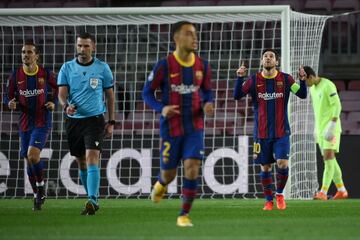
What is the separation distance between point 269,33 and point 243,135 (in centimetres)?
375

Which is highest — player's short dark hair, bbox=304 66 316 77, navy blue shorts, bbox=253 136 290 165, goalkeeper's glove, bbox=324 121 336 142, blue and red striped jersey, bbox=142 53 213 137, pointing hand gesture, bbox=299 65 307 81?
player's short dark hair, bbox=304 66 316 77

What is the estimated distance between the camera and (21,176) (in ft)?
50.6

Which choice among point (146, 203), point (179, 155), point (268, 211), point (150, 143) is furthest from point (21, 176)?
point (179, 155)

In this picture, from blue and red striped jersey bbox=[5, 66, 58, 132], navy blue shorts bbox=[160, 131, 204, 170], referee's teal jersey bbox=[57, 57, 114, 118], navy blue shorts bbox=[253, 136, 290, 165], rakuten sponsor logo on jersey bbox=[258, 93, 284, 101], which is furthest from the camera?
blue and red striped jersey bbox=[5, 66, 58, 132]

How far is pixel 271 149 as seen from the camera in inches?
459

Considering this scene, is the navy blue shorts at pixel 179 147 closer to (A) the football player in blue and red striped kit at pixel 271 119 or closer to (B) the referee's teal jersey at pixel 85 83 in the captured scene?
(B) the referee's teal jersey at pixel 85 83

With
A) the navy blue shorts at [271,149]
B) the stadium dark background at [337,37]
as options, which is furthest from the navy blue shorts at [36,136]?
the stadium dark background at [337,37]

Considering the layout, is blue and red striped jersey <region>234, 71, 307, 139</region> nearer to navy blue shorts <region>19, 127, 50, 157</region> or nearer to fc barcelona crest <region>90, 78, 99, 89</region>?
fc barcelona crest <region>90, 78, 99, 89</region>

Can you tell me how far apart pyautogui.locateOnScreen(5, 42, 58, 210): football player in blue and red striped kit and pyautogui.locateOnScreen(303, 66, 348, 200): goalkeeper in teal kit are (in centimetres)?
388

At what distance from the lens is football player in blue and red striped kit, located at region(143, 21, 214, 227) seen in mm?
8602

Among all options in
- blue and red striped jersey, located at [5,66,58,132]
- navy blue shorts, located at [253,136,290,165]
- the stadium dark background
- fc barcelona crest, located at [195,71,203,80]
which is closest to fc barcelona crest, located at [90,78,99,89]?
blue and red striped jersey, located at [5,66,58,132]

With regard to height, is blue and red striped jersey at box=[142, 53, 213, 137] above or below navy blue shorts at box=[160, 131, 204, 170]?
above

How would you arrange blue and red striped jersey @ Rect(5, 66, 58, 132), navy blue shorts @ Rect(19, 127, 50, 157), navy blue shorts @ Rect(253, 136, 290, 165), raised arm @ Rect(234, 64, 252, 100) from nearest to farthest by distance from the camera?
raised arm @ Rect(234, 64, 252, 100) < navy blue shorts @ Rect(253, 136, 290, 165) < navy blue shorts @ Rect(19, 127, 50, 157) < blue and red striped jersey @ Rect(5, 66, 58, 132)

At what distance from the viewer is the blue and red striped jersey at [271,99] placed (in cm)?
1157
